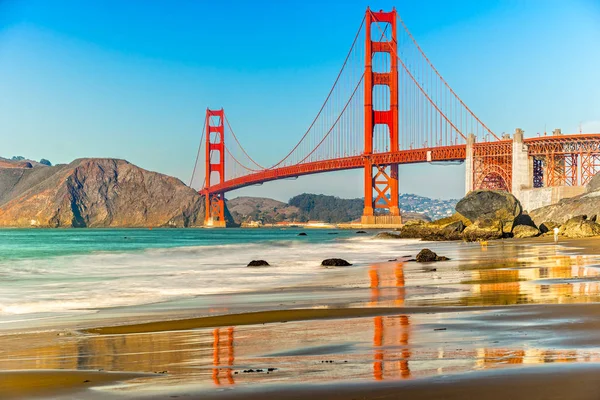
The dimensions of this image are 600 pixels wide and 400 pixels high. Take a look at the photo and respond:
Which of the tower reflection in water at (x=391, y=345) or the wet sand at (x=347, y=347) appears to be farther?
the tower reflection in water at (x=391, y=345)

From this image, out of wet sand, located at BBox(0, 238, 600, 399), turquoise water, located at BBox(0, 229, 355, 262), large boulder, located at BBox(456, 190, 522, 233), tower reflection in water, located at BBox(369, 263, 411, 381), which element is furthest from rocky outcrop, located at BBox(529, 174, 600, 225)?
tower reflection in water, located at BBox(369, 263, 411, 381)

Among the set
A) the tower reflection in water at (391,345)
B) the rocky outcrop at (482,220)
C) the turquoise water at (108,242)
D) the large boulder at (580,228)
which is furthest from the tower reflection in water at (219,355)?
the rocky outcrop at (482,220)

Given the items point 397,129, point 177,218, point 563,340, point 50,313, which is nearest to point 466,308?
point 563,340

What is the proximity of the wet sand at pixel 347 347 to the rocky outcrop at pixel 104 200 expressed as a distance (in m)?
129

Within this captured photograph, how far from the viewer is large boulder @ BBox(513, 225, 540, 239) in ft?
123

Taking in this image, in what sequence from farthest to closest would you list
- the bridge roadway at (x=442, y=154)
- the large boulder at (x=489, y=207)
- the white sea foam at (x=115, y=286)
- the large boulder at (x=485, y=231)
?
1. the bridge roadway at (x=442, y=154)
2. the large boulder at (x=489, y=207)
3. the large boulder at (x=485, y=231)
4. the white sea foam at (x=115, y=286)

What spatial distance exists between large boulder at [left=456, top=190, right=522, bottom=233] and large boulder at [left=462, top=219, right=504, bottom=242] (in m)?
1.42

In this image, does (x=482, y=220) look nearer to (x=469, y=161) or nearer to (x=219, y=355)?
(x=469, y=161)

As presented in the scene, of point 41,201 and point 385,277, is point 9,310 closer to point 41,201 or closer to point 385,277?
point 385,277

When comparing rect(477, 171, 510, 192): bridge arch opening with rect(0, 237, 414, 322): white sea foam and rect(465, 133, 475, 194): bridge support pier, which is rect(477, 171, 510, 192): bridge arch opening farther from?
rect(0, 237, 414, 322): white sea foam

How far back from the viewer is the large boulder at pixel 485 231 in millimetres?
38312

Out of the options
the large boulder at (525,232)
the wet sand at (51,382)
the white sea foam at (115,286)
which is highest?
the large boulder at (525,232)

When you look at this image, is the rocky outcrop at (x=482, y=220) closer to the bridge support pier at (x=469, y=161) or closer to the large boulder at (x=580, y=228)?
the large boulder at (x=580, y=228)

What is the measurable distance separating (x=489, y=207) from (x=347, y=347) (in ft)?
126
